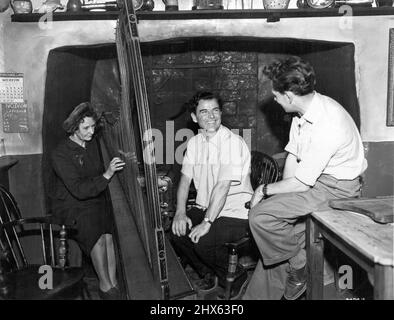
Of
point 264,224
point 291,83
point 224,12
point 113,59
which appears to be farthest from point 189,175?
point 113,59

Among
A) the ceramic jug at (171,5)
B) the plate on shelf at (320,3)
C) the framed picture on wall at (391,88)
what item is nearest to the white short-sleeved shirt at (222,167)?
the ceramic jug at (171,5)

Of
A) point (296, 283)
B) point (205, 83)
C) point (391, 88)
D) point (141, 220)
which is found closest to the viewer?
point (141, 220)

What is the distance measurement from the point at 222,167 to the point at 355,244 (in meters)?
1.28

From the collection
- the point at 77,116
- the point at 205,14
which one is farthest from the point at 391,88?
the point at 77,116

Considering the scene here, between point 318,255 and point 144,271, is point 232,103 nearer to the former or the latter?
point 318,255

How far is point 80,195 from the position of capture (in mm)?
3275

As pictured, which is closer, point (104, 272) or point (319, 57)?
point (104, 272)

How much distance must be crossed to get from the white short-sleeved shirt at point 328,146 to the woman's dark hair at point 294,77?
0.29 feet

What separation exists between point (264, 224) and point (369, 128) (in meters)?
2.39

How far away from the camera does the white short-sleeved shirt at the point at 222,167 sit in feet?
9.59

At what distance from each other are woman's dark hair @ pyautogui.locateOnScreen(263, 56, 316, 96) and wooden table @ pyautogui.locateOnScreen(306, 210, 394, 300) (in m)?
0.69

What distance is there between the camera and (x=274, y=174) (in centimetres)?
329

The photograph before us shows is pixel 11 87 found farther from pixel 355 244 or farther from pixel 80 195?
pixel 355 244

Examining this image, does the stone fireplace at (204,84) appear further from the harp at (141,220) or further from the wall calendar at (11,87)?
the harp at (141,220)
